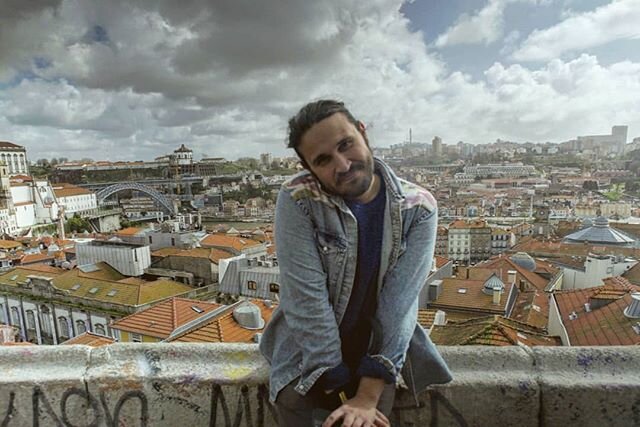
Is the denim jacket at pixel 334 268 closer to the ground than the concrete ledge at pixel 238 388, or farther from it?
farther from it

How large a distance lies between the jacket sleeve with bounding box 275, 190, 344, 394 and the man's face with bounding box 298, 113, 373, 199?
11cm

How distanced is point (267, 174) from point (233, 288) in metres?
64.8

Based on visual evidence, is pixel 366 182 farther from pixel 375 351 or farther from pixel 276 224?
pixel 375 351

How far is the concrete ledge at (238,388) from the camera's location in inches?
53.0

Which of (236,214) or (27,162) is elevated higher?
(27,162)

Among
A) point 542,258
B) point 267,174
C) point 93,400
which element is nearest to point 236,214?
point 267,174

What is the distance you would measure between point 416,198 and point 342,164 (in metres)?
0.24

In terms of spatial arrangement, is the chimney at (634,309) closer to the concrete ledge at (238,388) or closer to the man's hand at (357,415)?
the concrete ledge at (238,388)

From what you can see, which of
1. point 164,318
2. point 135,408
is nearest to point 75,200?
point 164,318

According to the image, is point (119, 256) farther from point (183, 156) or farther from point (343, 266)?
point (183, 156)

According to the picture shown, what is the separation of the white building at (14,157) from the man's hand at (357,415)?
6870 cm

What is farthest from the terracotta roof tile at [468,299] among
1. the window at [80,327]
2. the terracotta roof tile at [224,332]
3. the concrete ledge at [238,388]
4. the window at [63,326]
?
the window at [63,326]

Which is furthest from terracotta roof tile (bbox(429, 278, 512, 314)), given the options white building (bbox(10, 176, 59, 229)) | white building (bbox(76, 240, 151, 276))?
white building (bbox(10, 176, 59, 229))

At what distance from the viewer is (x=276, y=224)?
1.19 meters
